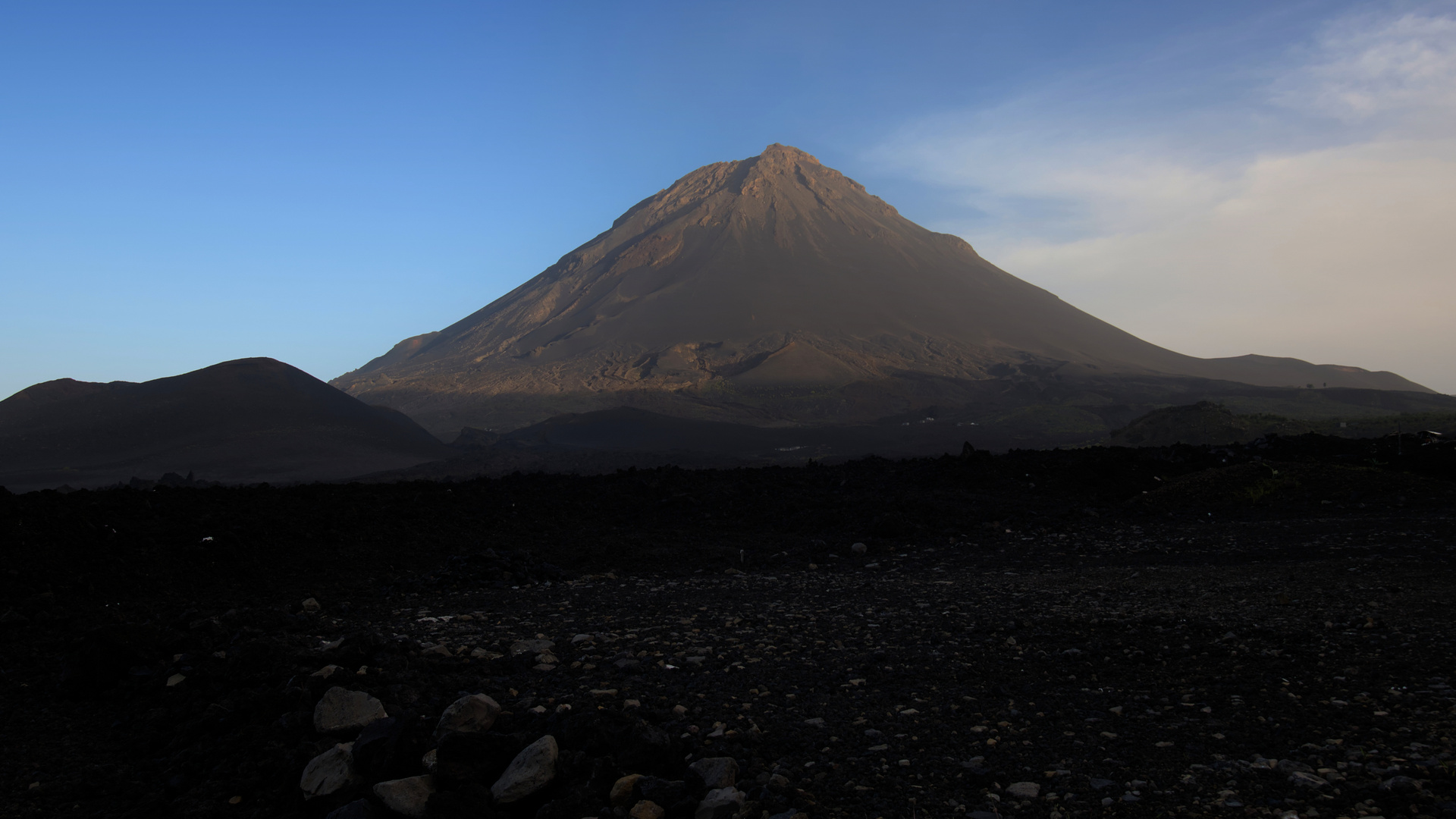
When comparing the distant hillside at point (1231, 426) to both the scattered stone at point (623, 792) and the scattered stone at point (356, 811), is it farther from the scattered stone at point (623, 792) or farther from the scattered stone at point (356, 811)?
the scattered stone at point (356, 811)

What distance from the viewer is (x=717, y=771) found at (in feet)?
Result: 9.80

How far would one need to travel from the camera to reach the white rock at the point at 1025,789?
2.88 meters

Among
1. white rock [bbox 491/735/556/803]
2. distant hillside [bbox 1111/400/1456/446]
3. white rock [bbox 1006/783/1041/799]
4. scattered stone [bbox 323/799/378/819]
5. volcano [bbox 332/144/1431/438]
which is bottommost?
white rock [bbox 1006/783/1041/799]

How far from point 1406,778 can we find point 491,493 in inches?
430

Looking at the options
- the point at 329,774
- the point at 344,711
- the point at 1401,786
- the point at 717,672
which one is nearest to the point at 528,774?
the point at 329,774

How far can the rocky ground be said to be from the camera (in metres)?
2.97

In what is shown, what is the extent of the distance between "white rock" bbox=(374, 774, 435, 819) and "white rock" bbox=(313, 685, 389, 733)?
0.63 m

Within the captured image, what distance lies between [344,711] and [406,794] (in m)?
0.89

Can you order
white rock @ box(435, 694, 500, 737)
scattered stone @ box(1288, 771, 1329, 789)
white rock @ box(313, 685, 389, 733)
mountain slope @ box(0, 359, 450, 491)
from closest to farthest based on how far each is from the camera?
scattered stone @ box(1288, 771, 1329, 789), white rock @ box(435, 694, 500, 737), white rock @ box(313, 685, 389, 733), mountain slope @ box(0, 359, 450, 491)

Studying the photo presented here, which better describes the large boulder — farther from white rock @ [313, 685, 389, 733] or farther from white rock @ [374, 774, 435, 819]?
white rock @ [313, 685, 389, 733]

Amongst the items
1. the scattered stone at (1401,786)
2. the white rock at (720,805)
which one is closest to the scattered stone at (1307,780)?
the scattered stone at (1401,786)

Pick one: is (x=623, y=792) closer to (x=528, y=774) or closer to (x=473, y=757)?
(x=528, y=774)

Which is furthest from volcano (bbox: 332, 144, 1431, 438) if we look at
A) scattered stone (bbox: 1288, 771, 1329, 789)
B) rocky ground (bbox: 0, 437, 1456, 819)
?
scattered stone (bbox: 1288, 771, 1329, 789)

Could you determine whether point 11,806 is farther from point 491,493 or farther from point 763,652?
point 491,493
